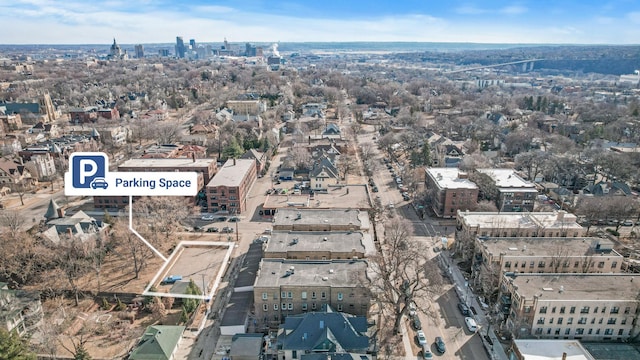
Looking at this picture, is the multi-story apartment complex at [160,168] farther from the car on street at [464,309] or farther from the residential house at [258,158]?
the car on street at [464,309]

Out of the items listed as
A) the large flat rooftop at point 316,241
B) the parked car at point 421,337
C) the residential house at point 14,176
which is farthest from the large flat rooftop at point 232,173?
the residential house at point 14,176

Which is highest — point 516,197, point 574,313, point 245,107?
point 245,107

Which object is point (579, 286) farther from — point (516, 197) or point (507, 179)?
point (507, 179)

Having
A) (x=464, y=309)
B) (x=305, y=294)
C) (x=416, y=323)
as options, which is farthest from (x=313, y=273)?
(x=464, y=309)

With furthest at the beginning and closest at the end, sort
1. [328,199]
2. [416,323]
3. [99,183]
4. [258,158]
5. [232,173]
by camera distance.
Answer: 1. [258,158]
2. [232,173]
3. [328,199]
4. [416,323]
5. [99,183]

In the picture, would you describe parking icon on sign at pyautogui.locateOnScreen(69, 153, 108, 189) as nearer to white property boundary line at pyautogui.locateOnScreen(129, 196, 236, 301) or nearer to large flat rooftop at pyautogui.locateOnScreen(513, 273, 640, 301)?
white property boundary line at pyautogui.locateOnScreen(129, 196, 236, 301)

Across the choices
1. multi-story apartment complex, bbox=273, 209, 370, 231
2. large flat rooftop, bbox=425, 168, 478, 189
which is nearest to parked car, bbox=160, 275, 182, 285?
multi-story apartment complex, bbox=273, 209, 370, 231
